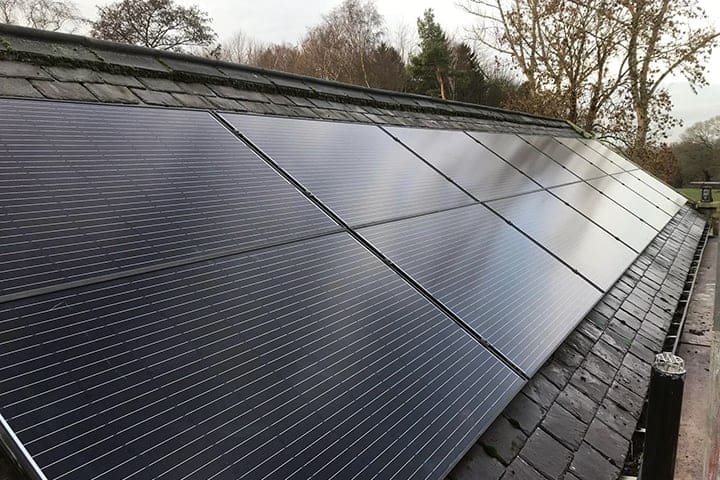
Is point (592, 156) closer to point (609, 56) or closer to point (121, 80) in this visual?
point (121, 80)

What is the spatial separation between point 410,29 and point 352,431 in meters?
50.7

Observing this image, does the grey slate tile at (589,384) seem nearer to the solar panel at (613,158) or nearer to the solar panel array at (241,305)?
the solar panel array at (241,305)

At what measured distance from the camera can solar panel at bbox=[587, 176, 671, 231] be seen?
6340 mm

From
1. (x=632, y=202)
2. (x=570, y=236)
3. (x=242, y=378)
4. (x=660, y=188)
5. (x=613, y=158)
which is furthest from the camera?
(x=613, y=158)

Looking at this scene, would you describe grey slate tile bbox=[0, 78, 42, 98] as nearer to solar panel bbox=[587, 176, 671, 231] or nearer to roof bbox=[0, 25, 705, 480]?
roof bbox=[0, 25, 705, 480]

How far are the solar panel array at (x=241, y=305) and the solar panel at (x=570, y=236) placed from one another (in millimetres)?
278

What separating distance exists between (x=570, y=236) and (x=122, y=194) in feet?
11.9

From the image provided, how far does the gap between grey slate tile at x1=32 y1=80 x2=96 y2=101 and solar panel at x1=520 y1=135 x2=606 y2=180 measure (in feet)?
19.6

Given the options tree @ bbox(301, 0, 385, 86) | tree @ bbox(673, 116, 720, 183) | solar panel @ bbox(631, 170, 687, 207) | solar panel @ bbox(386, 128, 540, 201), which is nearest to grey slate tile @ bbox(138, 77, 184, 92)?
solar panel @ bbox(386, 128, 540, 201)

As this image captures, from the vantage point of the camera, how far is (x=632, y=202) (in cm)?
671

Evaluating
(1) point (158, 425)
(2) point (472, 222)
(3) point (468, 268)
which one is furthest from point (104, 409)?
(2) point (472, 222)

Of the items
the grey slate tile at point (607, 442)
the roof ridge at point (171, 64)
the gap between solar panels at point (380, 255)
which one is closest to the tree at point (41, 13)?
the roof ridge at point (171, 64)

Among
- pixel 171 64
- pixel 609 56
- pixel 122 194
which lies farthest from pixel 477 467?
pixel 609 56

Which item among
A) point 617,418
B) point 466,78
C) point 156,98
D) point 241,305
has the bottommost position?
point 617,418
